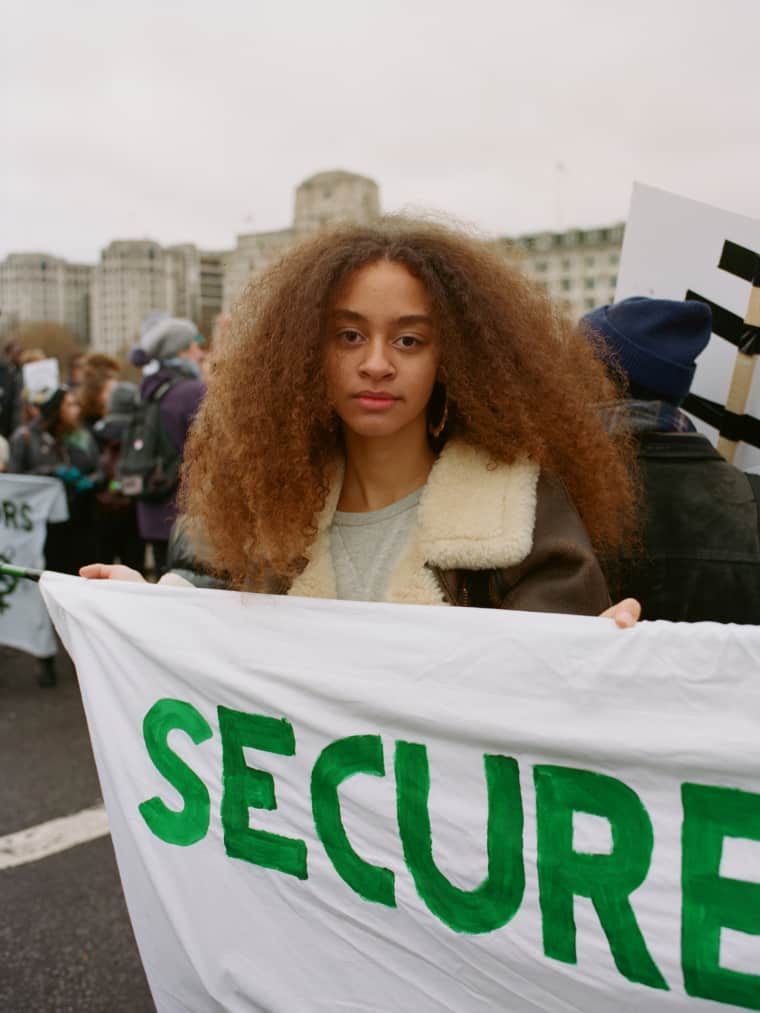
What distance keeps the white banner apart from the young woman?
126 millimetres

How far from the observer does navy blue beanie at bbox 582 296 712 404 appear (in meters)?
2.27

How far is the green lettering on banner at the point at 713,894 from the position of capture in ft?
4.75

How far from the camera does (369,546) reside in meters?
1.90

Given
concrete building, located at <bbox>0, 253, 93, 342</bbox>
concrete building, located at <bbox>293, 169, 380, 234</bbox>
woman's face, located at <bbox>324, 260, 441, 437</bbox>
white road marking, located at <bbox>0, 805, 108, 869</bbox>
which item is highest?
concrete building, located at <bbox>293, 169, 380, 234</bbox>

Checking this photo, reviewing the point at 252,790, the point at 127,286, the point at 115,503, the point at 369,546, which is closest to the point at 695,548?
the point at 369,546

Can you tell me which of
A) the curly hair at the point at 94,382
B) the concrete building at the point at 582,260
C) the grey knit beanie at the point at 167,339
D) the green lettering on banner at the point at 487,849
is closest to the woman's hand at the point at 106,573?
the green lettering on banner at the point at 487,849

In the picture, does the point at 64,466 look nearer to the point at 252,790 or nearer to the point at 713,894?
the point at 252,790

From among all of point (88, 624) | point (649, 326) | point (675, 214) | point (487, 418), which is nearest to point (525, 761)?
point (487, 418)

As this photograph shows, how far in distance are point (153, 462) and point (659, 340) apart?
3.74 meters

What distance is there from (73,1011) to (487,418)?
6.59ft

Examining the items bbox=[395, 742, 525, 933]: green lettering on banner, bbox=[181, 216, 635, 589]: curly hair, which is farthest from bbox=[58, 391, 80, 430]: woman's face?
bbox=[395, 742, 525, 933]: green lettering on banner

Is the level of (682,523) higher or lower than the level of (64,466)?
higher

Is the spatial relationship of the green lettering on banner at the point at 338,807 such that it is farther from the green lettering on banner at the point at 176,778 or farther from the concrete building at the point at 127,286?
the concrete building at the point at 127,286

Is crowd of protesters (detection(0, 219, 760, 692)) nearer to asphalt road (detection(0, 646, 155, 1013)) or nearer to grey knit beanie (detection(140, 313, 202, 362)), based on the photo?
asphalt road (detection(0, 646, 155, 1013))
